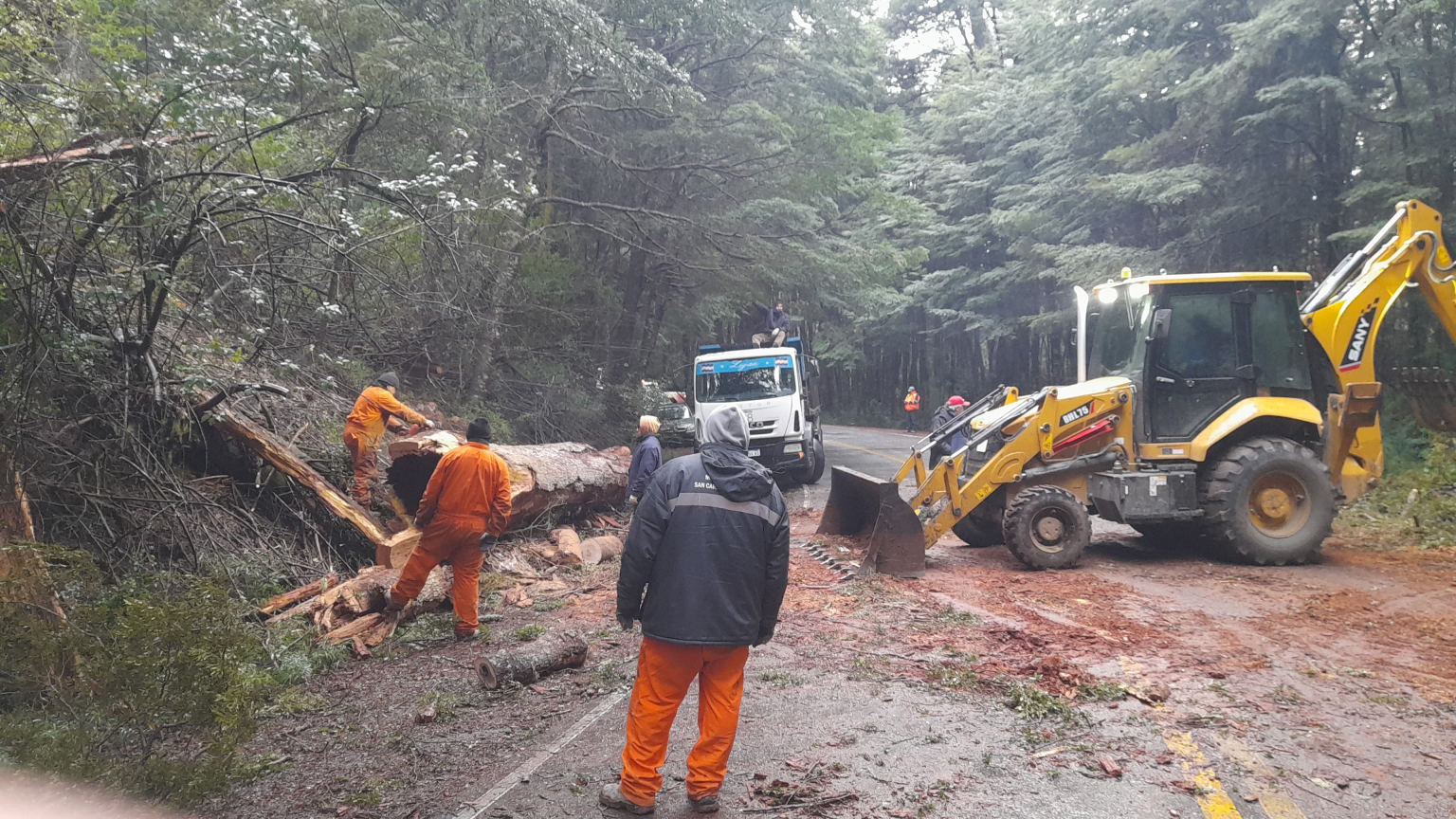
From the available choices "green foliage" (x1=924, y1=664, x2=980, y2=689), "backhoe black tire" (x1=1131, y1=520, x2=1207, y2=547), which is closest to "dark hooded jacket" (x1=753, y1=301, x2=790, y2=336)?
"backhoe black tire" (x1=1131, y1=520, x2=1207, y2=547)

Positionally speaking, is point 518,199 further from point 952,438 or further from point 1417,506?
point 1417,506

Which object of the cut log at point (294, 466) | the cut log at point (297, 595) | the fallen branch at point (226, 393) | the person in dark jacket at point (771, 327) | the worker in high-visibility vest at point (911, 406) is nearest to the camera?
the cut log at point (297, 595)

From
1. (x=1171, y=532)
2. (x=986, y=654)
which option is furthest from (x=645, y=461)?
(x=1171, y=532)

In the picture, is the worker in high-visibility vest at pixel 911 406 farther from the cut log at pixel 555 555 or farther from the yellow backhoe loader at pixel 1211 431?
the cut log at pixel 555 555

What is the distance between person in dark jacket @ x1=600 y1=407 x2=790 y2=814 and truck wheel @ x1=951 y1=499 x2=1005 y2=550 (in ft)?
23.3

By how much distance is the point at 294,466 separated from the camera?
8.98 m

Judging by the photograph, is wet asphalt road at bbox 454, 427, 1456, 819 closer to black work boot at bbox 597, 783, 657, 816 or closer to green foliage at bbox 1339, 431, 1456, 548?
black work boot at bbox 597, 783, 657, 816

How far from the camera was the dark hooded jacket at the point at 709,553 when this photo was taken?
415cm

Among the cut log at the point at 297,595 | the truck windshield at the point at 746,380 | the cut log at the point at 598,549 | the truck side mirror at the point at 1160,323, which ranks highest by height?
the truck side mirror at the point at 1160,323

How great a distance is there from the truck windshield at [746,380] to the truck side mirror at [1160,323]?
9029 millimetres

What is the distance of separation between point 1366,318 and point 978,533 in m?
4.54

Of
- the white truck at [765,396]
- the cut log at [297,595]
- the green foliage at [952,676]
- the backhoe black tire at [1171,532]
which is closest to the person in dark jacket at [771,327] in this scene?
the white truck at [765,396]

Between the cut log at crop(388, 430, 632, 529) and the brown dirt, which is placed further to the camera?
the cut log at crop(388, 430, 632, 529)

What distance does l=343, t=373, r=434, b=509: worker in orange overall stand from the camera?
10.1m
